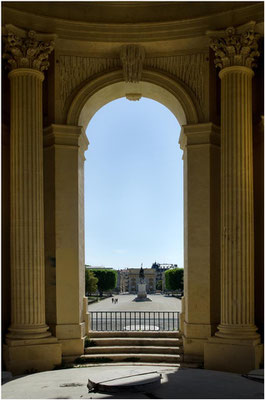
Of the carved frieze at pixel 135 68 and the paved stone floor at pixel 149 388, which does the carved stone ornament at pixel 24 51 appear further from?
the paved stone floor at pixel 149 388

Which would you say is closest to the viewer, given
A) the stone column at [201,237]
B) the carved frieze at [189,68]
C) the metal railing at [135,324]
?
the stone column at [201,237]

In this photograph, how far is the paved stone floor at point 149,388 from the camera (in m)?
13.8

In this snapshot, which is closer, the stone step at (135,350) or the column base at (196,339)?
the column base at (196,339)

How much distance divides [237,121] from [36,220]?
9.38m

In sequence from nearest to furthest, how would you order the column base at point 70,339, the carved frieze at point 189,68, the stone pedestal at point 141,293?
the column base at point 70,339 < the carved frieze at point 189,68 < the stone pedestal at point 141,293

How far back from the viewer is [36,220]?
19469 millimetres

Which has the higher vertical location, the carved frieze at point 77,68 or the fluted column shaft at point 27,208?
the carved frieze at point 77,68

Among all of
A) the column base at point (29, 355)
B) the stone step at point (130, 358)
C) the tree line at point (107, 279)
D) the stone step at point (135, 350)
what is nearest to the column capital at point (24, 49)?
the column base at point (29, 355)

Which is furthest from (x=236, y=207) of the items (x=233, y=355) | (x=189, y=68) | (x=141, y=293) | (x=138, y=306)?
(x=141, y=293)

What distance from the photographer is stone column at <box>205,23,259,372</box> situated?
18.3m

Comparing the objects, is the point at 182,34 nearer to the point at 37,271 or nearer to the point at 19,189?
the point at 19,189

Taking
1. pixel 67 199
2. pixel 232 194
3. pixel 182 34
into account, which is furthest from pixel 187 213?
pixel 182 34

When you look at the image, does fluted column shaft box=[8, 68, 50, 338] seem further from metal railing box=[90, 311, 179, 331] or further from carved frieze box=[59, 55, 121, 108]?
metal railing box=[90, 311, 179, 331]

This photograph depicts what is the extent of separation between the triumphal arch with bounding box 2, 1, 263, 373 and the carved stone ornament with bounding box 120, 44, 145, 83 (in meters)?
0.05
